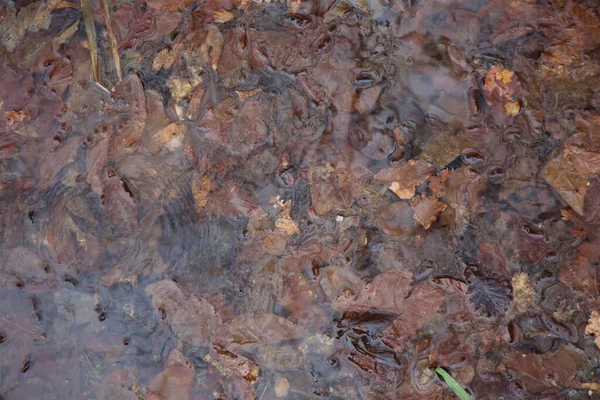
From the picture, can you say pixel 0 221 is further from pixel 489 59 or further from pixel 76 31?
pixel 489 59

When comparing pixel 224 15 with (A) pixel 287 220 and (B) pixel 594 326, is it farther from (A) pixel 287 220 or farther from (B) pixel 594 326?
(B) pixel 594 326

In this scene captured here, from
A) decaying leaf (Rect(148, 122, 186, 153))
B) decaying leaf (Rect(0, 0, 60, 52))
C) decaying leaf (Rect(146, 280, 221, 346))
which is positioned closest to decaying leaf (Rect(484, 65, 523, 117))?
decaying leaf (Rect(148, 122, 186, 153))

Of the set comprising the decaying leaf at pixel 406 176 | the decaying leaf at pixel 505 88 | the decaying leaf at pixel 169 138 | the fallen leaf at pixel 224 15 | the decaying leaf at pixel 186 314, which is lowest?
the decaying leaf at pixel 186 314

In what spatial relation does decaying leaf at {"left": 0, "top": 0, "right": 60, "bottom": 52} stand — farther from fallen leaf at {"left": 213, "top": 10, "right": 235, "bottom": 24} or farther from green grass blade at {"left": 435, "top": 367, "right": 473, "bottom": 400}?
green grass blade at {"left": 435, "top": 367, "right": 473, "bottom": 400}

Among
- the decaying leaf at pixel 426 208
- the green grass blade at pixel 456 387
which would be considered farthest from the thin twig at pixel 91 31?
the green grass blade at pixel 456 387

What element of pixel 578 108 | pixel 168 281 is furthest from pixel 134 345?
pixel 578 108

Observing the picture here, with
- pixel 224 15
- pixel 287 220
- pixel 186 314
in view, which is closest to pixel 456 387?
pixel 287 220

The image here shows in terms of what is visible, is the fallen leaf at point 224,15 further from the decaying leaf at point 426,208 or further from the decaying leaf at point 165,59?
the decaying leaf at point 426,208
